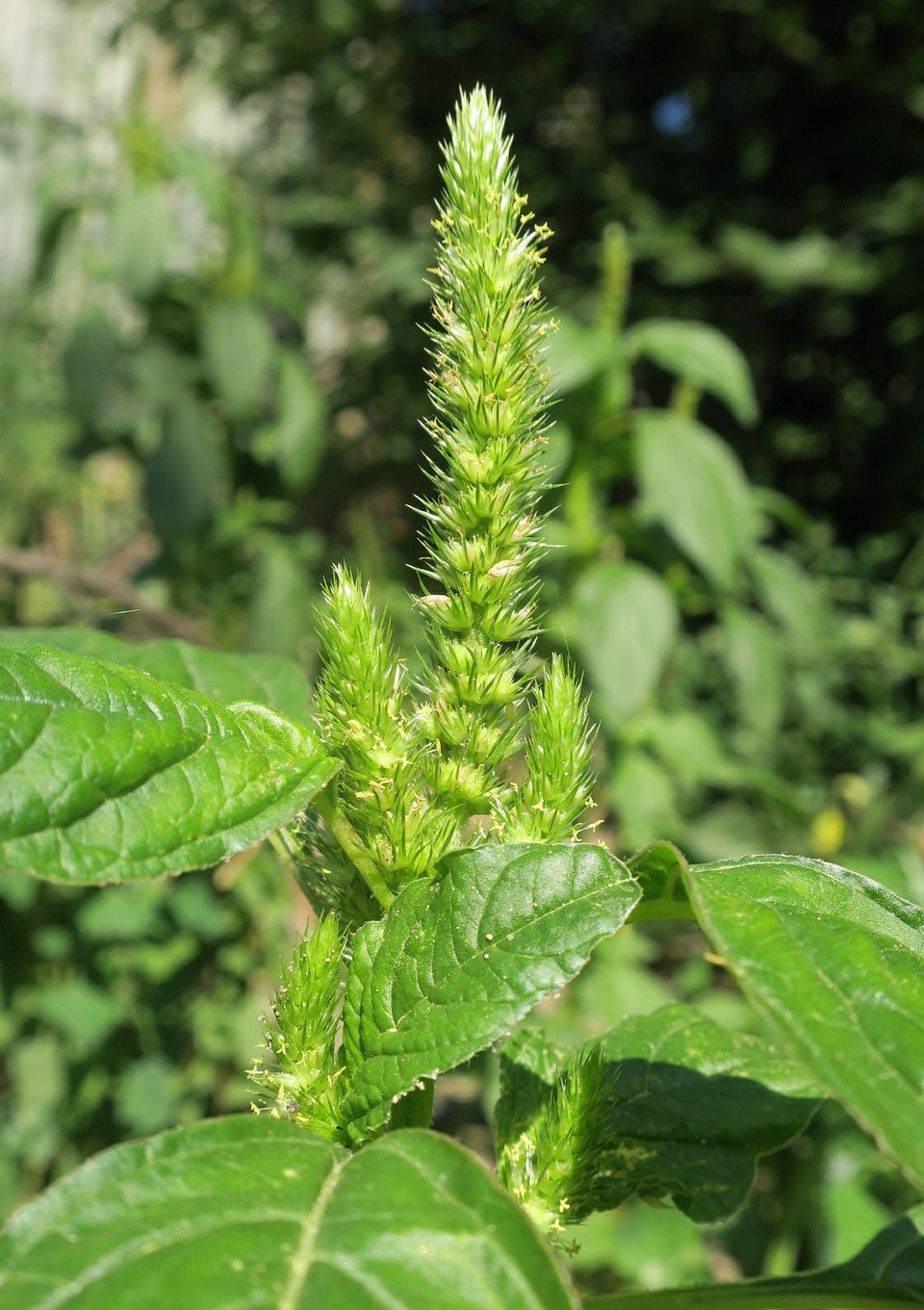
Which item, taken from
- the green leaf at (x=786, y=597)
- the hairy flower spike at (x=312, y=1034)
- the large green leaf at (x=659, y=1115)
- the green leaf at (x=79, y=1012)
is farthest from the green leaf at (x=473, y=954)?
the green leaf at (x=79, y=1012)

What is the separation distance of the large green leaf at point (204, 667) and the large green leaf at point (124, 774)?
23 centimetres

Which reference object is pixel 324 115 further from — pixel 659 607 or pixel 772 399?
pixel 659 607

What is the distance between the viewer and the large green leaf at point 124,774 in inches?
18.6

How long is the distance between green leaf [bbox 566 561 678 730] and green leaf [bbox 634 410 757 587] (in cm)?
10

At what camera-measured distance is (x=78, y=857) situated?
0.47 meters

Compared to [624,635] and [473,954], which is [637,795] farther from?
[473,954]

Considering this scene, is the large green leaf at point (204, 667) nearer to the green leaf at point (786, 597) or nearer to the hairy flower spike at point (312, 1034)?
the hairy flower spike at point (312, 1034)

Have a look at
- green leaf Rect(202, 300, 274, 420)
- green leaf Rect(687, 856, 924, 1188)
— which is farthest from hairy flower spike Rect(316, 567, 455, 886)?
green leaf Rect(202, 300, 274, 420)

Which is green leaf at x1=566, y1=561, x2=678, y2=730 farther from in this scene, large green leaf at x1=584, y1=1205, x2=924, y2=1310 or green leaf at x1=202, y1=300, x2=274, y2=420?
large green leaf at x1=584, y1=1205, x2=924, y2=1310

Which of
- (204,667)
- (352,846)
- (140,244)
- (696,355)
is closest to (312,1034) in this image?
(352,846)

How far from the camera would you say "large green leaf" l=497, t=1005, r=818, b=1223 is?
1.99ft

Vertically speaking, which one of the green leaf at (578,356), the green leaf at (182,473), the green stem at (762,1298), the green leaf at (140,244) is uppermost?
the green leaf at (140,244)

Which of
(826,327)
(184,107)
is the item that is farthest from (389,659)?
(184,107)

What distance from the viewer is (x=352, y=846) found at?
1.94 ft
